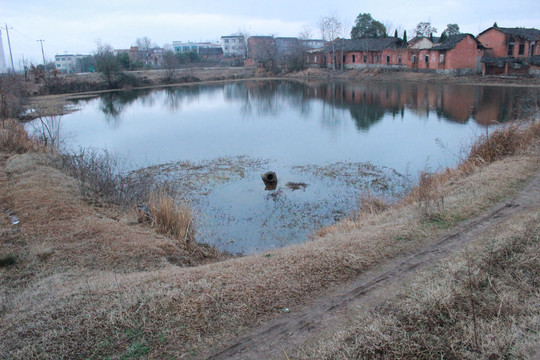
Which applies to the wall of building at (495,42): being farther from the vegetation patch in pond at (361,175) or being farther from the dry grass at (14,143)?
the dry grass at (14,143)

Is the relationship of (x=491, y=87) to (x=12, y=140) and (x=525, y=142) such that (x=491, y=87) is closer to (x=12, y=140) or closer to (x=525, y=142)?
(x=525, y=142)

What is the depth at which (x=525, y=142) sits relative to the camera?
38.9 ft

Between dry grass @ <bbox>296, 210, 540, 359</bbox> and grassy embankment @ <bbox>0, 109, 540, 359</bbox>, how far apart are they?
0.08 feet

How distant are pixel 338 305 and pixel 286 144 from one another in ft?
52.4

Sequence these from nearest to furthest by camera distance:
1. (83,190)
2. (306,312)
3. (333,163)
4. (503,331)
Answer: (503,331)
(306,312)
(83,190)
(333,163)

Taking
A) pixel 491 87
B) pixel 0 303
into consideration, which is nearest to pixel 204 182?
pixel 0 303

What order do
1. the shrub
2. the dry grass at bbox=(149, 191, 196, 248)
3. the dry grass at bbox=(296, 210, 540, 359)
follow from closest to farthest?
the dry grass at bbox=(296, 210, 540, 359) → the shrub → the dry grass at bbox=(149, 191, 196, 248)

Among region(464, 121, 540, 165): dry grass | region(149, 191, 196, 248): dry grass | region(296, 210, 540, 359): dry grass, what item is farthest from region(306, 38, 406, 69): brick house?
region(296, 210, 540, 359): dry grass

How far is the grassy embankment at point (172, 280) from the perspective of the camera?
3.79 metres

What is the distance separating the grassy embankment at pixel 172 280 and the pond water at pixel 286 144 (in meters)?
2.85

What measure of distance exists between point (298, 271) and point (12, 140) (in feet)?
48.5

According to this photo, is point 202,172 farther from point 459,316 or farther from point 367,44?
point 367,44

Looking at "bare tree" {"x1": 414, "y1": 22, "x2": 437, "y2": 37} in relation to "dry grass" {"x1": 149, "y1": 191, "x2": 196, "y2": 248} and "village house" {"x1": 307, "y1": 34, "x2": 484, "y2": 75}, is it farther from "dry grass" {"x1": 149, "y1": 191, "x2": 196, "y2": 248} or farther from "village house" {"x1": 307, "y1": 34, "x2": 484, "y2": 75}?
"dry grass" {"x1": 149, "y1": 191, "x2": 196, "y2": 248}

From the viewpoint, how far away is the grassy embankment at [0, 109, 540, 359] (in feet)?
12.4
